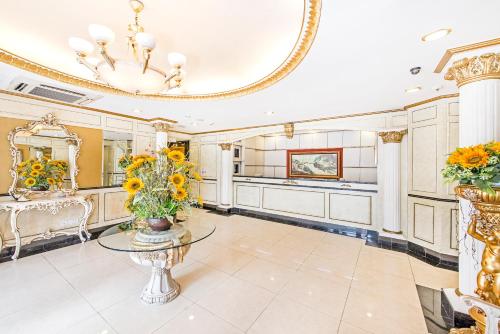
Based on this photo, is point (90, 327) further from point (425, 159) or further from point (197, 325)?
point (425, 159)

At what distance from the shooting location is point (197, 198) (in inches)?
78.8

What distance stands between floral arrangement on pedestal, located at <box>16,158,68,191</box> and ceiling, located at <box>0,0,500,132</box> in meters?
1.28

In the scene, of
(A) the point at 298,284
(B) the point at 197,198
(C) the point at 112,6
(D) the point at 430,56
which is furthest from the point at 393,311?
(C) the point at 112,6

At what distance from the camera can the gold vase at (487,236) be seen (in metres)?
1.38

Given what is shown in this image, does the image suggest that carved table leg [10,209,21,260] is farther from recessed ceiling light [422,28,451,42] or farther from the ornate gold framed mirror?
recessed ceiling light [422,28,451,42]

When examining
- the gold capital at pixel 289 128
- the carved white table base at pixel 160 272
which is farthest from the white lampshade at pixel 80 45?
the gold capital at pixel 289 128

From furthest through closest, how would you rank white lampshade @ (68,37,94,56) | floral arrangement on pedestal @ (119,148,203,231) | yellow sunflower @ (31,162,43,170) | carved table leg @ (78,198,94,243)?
carved table leg @ (78,198,94,243) < yellow sunflower @ (31,162,43,170) < floral arrangement on pedestal @ (119,148,203,231) < white lampshade @ (68,37,94,56)

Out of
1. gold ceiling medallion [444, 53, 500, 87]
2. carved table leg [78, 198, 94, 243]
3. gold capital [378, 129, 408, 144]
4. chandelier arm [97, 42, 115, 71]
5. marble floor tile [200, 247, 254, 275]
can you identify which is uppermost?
gold ceiling medallion [444, 53, 500, 87]

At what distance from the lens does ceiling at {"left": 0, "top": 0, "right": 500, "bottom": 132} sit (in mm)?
1394

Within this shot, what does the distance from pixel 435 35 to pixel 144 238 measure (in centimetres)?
302

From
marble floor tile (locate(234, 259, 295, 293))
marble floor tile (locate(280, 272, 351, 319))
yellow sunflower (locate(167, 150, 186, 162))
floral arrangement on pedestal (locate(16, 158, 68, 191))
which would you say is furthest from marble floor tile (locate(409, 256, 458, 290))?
floral arrangement on pedestal (locate(16, 158, 68, 191))

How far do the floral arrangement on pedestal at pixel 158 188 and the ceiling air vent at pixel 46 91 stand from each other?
6.73ft

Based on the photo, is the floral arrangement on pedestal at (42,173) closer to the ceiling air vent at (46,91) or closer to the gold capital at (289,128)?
the ceiling air vent at (46,91)

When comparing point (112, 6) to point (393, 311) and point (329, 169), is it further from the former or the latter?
point (329, 169)
